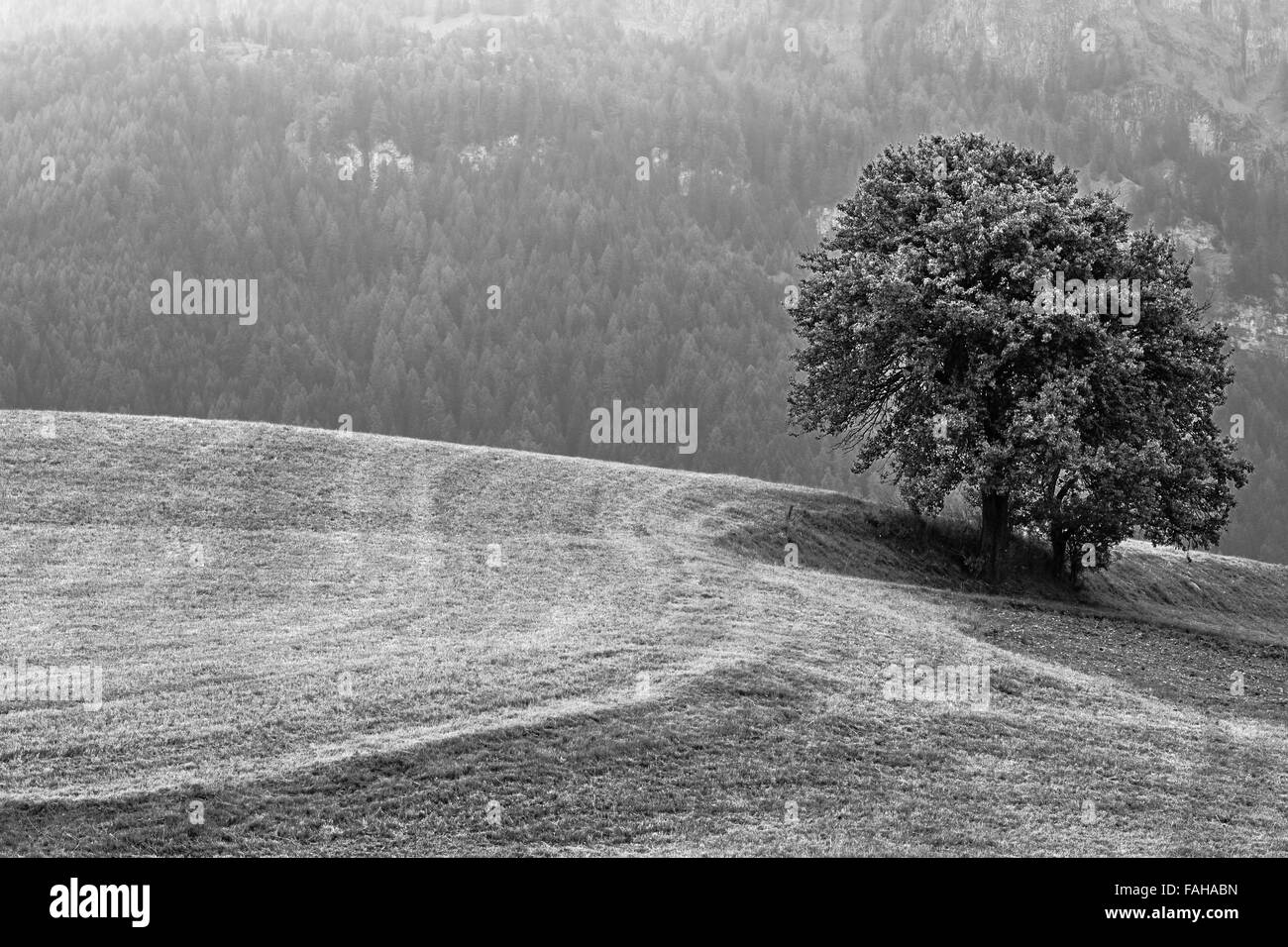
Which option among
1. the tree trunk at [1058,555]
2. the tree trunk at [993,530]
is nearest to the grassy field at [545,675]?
the tree trunk at [993,530]

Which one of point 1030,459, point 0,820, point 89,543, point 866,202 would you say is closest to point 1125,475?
point 1030,459

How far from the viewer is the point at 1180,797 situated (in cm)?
2909

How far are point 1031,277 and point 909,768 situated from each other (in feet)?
96.7

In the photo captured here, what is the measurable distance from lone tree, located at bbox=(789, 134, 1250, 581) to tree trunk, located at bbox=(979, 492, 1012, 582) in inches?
3.3

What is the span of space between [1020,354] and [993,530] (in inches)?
346

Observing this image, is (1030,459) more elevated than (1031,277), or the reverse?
(1031,277)

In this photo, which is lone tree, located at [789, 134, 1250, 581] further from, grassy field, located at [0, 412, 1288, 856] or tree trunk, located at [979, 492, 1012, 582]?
grassy field, located at [0, 412, 1288, 856]

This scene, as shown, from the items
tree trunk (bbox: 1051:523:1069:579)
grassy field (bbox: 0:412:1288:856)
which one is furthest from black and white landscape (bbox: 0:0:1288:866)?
tree trunk (bbox: 1051:523:1069:579)

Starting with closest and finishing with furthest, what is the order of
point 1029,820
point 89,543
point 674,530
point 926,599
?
point 1029,820, point 89,543, point 926,599, point 674,530

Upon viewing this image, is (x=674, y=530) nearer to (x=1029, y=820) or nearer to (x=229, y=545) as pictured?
(x=229, y=545)

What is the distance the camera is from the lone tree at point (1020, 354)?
2034 inches

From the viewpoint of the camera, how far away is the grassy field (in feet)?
80.2

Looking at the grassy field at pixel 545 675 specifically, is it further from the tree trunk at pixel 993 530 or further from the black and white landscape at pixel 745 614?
the tree trunk at pixel 993 530

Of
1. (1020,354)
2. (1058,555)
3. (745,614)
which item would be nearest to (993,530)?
(1058,555)
